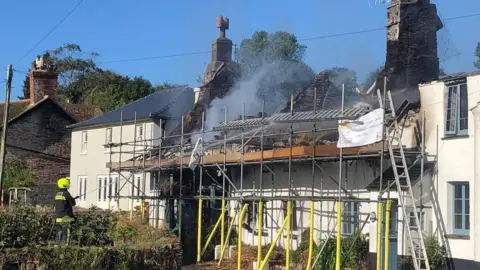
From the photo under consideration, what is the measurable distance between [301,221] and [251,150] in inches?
114

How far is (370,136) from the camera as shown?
15.2m

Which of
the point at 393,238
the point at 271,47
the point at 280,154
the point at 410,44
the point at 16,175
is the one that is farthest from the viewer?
the point at 271,47

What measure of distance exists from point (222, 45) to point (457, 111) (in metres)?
15.3

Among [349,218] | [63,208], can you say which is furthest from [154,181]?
[63,208]

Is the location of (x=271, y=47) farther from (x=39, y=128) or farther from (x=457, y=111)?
(x=457, y=111)

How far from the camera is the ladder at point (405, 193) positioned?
14547 millimetres

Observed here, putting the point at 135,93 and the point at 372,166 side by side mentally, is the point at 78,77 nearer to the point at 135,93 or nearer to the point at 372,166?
the point at 135,93

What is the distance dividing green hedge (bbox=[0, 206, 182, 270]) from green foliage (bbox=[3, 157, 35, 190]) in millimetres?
19425

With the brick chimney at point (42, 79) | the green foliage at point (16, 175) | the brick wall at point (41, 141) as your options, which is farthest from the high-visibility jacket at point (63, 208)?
the brick chimney at point (42, 79)

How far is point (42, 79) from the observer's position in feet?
133

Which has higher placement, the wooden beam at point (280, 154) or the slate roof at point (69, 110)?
the slate roof at point (69, 110)

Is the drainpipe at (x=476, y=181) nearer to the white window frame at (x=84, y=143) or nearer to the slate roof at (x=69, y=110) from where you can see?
the white window frame at (x=84, y=143)

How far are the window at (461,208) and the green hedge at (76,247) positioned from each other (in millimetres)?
6177

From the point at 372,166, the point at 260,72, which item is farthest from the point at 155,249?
the point at 260,72
